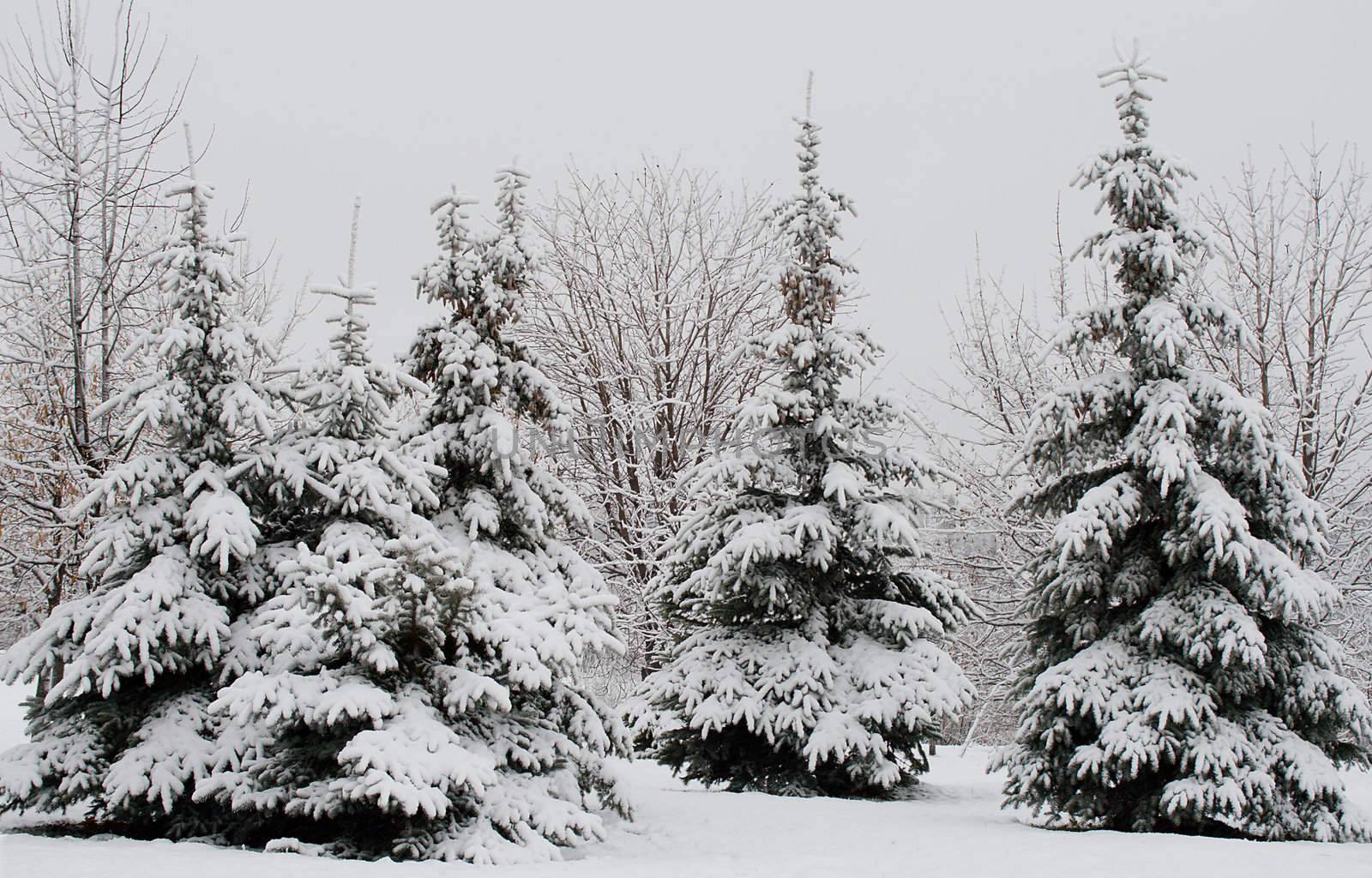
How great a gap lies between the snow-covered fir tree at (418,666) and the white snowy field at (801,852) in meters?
0.51

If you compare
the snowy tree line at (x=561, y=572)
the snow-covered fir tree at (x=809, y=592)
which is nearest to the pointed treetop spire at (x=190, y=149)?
the snowy tree line at (x=561, y=572)

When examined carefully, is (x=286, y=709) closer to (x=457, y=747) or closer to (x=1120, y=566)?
(x=457, y=747)

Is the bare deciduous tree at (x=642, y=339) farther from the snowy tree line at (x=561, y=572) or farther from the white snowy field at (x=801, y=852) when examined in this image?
the white snowy field at (x=801, y=852)

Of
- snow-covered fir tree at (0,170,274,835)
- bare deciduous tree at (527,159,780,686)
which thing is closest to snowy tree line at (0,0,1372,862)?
snow-covered fir tree at (0,170,274,835)

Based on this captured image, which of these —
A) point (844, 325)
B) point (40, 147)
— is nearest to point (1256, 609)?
point (844, 325)

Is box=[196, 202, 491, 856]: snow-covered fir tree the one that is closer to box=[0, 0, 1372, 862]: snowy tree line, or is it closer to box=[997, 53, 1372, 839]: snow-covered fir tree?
box=[0, 0, 1372, 862]: snowy tree line

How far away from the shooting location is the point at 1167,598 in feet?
34.5

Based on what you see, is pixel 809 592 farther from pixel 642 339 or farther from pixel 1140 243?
pixel 642 339

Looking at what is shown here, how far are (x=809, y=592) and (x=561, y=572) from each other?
3.37 metres

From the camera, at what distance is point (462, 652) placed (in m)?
8.95

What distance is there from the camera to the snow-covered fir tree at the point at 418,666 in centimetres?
805

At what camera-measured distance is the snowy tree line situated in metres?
8.45

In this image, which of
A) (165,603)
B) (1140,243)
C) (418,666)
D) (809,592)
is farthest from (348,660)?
(1140,243)

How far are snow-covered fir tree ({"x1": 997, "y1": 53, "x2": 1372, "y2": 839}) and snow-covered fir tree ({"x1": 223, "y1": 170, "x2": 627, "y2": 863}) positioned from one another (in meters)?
4.48
